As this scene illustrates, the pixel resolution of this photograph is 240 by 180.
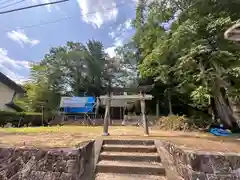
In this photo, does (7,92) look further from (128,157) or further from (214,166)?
(214,166)

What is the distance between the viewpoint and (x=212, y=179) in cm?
303

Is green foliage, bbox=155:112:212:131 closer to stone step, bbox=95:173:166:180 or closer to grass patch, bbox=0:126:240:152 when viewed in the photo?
grass patch, bbox=0:126:240:152

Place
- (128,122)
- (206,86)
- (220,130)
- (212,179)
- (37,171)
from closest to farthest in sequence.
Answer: (212,179) → (37,171) → (206,86) → (220,130) → (128,122)

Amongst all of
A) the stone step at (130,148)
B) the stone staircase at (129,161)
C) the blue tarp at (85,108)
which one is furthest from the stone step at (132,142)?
the blue tarp at (85,108)

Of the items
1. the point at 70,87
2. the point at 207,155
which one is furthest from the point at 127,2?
the point at 70,87

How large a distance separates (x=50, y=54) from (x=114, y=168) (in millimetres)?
20103

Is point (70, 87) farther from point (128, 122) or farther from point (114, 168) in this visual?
point (114, 168)

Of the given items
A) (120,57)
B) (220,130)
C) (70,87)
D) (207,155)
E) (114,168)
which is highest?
(120,57)

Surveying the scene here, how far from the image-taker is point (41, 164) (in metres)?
3.42

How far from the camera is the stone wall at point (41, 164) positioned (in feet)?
11.1

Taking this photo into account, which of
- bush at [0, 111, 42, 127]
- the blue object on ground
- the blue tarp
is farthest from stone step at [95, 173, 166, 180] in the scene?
the blue tarp

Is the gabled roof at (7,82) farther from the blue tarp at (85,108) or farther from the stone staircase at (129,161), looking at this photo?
the stone staircase at (129,161)

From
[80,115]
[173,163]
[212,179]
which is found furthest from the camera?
[80,115]

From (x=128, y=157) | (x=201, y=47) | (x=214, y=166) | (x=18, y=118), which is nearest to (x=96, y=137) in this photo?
(x=128, y=157)
